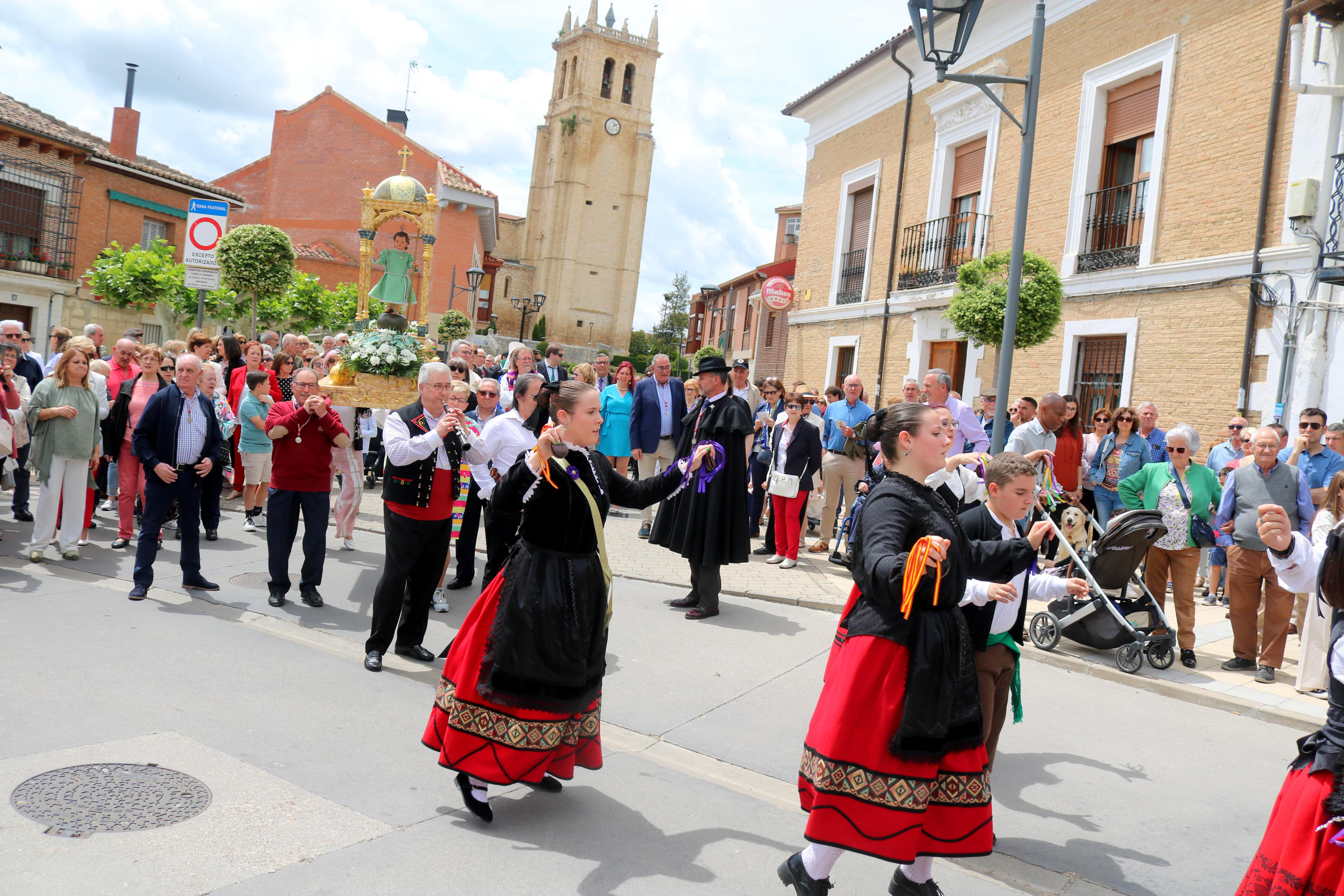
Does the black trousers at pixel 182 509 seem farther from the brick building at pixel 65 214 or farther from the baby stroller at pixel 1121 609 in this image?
the brick building at pixel 65 214

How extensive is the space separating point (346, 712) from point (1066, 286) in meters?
12.7

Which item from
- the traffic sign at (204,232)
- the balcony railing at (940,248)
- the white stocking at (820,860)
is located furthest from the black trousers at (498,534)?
the balcony railing at (940,248)

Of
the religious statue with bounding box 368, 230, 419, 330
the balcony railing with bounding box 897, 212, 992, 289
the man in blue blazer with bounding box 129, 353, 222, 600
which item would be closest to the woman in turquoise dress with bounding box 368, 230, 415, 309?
the religious statue with bounding box 368, 230, 419, 330

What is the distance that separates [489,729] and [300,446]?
426 cm

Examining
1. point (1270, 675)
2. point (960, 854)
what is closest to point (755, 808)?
point (960, 854)

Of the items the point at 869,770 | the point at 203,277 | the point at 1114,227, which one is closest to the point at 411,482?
the point at 869,770

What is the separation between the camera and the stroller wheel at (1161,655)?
7.09 m

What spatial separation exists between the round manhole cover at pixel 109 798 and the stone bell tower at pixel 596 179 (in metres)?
65.7

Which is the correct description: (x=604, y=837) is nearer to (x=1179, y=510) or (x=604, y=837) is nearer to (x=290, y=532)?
(x=290, y=532)

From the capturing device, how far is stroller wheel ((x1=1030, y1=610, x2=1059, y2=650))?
24.2 feet

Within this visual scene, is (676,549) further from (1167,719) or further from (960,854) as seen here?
(960,854)

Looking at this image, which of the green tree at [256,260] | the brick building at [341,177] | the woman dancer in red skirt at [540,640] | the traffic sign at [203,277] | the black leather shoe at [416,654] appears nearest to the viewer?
the woman dancer in red skirt at [540,640]

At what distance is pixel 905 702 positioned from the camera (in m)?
3.15

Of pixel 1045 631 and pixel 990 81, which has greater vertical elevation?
pixel 990 81
